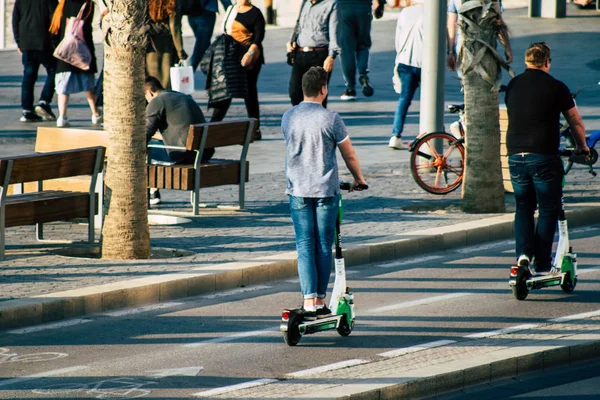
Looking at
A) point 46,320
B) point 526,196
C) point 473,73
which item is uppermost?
point 473,73

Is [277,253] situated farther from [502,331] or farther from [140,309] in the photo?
[502,331]

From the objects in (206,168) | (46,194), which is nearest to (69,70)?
(206,168)

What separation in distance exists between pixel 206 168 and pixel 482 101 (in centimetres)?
267

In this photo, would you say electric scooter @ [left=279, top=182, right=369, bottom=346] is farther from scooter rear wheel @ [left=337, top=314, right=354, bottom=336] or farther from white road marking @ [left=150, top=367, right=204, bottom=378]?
white road marking @ [left=150, top=367, right=204, bottom=378]

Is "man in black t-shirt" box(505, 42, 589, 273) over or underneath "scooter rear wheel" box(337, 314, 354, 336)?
over

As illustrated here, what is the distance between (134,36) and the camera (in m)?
10.8

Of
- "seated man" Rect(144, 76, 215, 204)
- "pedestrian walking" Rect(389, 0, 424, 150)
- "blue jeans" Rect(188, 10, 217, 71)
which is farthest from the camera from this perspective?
"blue jeans" Rect(188, 10, 217, 71)

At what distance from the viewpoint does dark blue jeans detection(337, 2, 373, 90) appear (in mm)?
21500

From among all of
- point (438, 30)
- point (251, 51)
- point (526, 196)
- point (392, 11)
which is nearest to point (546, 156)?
point (526, 196)

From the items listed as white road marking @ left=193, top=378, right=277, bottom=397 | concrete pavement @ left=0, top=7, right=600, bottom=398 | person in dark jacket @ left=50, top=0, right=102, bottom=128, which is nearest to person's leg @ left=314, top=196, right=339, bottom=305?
concrete pavement @ left=0, top=7, right=600, bottom=398

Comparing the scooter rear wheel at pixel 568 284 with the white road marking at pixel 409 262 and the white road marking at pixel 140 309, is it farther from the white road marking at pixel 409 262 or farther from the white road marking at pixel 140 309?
the white road marking at pixel 140 309

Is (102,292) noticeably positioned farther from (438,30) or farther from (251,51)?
(251,51)

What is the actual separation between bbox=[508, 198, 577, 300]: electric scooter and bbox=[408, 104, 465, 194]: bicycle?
4.28 meters

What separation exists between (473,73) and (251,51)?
489cm
